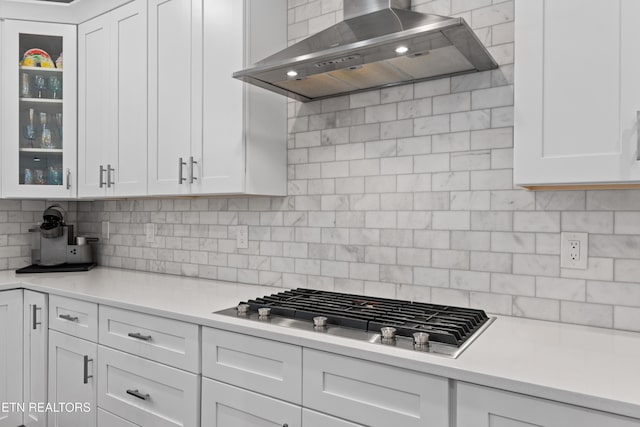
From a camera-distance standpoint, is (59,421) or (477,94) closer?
(477,94)

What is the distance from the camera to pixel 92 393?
2168 millimetres

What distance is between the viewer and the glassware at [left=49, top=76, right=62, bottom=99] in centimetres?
294

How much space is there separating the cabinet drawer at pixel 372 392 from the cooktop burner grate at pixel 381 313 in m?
0.16

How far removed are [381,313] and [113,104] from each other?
6.80ft

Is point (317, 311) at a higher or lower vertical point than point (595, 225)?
lower

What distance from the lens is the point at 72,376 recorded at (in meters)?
2.27

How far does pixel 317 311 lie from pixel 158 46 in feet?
5.63

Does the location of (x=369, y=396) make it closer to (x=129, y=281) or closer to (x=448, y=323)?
(x=448, y=323)

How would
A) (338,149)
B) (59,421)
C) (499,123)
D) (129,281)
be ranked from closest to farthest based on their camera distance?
(499,123) → (338,149) → (59,421) → (129,281)

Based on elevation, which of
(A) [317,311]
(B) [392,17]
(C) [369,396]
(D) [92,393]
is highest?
(B) [392,17]

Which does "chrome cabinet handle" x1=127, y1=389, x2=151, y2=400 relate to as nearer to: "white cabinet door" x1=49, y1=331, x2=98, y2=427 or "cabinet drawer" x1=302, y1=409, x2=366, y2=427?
"white cabinet door" x1=49, y1=331, x2=98, y2=427

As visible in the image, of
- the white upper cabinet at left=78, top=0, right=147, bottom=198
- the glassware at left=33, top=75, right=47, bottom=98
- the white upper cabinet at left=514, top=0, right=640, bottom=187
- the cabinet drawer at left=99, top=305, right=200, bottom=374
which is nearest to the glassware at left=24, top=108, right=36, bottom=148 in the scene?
the glassware at left=33, top=75, right=47, bottom=98

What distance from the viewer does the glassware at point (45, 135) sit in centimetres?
294

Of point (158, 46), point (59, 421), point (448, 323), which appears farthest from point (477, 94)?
point (59, 421)
